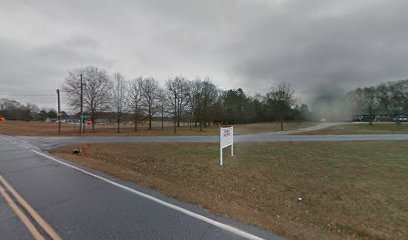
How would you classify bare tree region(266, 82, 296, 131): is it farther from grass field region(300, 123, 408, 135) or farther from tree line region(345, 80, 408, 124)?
tree line region(345, 80, 408, 124)

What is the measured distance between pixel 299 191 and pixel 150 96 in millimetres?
39091

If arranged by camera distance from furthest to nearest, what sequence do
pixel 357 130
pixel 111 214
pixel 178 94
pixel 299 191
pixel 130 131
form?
1. pixel 178 94
2. pixel 130 131
3. pixel 357 130
4. pixel 299 191
5. pixel 111 214

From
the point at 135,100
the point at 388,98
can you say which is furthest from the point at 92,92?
the point at 388,98

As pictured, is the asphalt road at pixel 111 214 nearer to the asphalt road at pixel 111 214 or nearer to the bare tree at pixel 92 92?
the asphalt road at pixel 111 214

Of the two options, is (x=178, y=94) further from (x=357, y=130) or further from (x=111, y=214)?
(x=111, y=214)

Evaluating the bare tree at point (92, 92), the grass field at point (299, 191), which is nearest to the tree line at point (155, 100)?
the bare tree at point (92, 92)

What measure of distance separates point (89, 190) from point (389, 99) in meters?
67.0

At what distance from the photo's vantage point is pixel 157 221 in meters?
3.72

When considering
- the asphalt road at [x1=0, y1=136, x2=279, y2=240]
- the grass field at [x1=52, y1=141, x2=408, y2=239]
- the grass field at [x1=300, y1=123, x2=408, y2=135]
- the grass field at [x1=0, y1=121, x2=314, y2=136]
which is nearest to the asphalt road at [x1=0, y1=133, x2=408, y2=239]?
the asphalt road at [x1=0, y1=136, x2=279, y2=240]

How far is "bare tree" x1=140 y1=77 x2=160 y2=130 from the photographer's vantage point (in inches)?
1618

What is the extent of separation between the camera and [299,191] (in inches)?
230

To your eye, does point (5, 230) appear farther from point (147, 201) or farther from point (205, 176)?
point (205, 176)

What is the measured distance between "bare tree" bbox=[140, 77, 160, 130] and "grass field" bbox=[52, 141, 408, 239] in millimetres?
32842

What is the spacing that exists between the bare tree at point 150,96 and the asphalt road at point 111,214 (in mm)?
36064
